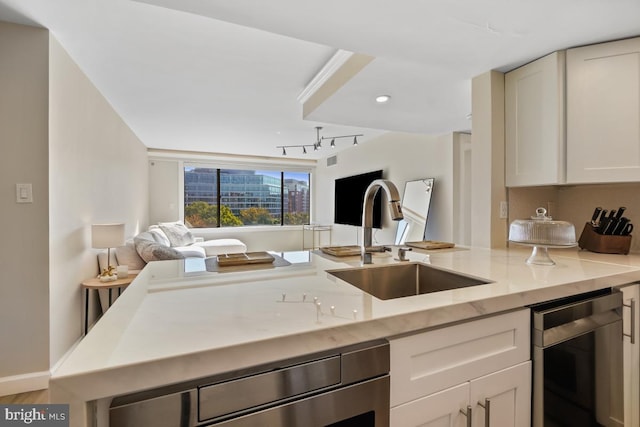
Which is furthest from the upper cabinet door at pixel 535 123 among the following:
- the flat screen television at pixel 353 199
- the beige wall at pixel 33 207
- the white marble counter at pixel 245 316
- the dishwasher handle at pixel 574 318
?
the beige wall at pixel 33 207

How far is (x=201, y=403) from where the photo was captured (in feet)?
1.86

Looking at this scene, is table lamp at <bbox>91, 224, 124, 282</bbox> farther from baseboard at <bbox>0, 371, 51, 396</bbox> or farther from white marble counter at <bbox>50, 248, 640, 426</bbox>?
white marble counter at <bbox>50, 248, 640, 426</bbox>

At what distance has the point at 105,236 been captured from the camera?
2594 mm

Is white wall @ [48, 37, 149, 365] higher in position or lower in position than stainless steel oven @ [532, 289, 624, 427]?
higher

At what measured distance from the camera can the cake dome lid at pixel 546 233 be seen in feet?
4.36

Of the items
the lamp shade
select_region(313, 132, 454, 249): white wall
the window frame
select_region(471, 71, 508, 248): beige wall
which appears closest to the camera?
select_region(471, 71, 508, 248): beige wall

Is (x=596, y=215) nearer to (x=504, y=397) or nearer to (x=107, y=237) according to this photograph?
(x=504, y=397)

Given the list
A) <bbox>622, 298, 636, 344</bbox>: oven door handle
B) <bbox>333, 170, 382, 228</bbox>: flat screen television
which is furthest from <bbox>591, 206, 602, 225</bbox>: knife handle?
<bbox>333, 170, 382, 228</bbox>: flat screen television

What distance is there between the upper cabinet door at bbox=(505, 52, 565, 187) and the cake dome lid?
0.51 m

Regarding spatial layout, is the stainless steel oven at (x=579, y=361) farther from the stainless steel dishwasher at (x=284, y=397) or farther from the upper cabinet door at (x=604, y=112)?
the upper cabinet door at (x=604, y=112)

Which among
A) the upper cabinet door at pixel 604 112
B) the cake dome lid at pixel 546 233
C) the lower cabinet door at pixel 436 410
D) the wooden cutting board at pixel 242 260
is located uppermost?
the upper cabinet door at pixel 604 112

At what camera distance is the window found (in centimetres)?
669

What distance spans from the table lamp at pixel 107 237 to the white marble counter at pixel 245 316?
1.71 metres

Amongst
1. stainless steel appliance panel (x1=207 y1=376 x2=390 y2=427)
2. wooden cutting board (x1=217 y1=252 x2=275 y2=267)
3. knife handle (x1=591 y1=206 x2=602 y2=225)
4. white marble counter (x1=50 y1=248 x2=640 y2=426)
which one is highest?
knife handle (x1=591 y1=206 x2=602 y2=225)
